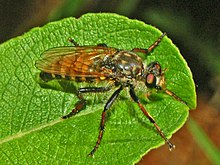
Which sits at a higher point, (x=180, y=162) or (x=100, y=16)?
(x=100, y=16)

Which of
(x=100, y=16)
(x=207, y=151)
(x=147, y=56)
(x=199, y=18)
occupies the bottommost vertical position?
(x=207, y=151)

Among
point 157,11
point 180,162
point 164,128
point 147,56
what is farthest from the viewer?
point 180,162

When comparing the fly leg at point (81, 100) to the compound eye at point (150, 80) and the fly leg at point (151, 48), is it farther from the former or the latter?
the fly leg at point (151, 48)

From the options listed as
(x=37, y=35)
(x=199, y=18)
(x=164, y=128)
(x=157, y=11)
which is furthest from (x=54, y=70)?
(x=199, y=18)

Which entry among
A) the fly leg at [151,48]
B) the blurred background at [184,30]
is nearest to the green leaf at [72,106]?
the fly leg at [151,48]

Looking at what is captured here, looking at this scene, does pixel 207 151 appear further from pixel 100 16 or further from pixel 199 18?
pixel 100 16

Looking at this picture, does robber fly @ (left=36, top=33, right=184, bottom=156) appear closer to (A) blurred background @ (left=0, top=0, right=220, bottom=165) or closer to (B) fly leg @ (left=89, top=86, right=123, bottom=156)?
(B) fly leg @ (left=89, top=86, right=123, bottom=156)

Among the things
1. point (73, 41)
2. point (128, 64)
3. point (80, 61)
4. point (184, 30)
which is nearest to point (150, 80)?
point (128, 64)
